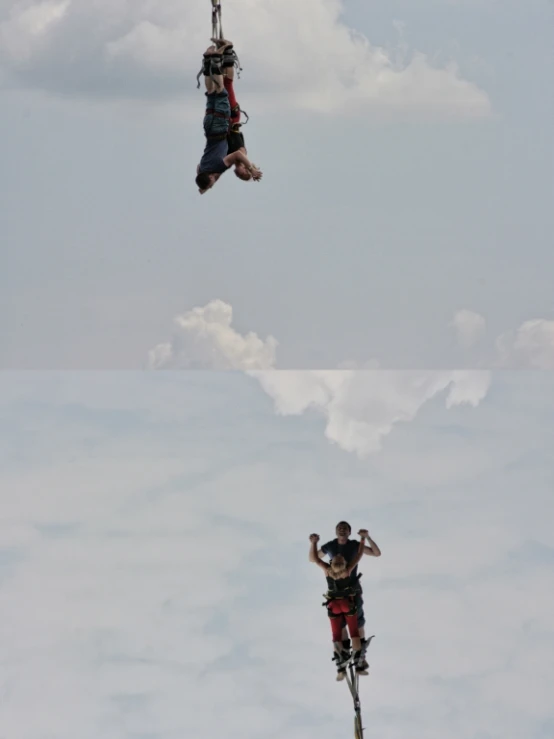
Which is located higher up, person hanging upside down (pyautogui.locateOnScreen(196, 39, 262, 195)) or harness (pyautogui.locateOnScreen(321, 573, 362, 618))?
person hanging upside down (pyautogui.locateOnScreen(196, 39, 262, 195))

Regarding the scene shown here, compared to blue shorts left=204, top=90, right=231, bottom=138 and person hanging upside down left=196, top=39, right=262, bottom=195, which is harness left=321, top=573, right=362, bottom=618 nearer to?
person hanging upside down left=196, top=39, right=262, bottom=195

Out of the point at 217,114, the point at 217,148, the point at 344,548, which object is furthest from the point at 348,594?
the point at 217,114

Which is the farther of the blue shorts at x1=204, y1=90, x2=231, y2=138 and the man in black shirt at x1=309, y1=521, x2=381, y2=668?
the man in black shirt at x1=309, y1=521, x2=381, y2=668

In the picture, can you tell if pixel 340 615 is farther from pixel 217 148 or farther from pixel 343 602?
pixel 217 148

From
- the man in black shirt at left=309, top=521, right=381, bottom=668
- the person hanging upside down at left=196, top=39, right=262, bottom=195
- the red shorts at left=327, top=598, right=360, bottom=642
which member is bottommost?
Result: the red shorts at left=327, top=598, right=360, bottom=642

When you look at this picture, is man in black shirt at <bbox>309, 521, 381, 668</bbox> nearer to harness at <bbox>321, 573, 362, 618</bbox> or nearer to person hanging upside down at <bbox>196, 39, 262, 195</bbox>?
harness at <bbox>321, 573, 362, 618</bbox>

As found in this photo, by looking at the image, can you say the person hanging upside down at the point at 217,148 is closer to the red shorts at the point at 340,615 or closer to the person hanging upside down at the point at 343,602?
the person hanging upside down at the point at 343,602

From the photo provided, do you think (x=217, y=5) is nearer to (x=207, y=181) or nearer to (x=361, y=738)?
(x=207, y=181)

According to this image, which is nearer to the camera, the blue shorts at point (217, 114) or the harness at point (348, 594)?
the blue shorts at point (217, 114)

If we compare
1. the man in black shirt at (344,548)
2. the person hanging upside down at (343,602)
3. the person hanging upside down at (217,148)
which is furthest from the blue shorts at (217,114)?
the person hanging upside down at (343,602)

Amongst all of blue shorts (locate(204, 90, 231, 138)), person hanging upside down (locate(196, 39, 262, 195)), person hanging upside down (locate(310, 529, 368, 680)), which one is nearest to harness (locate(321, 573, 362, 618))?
person hanging upside down (locate(310, 529, 368, 680))
